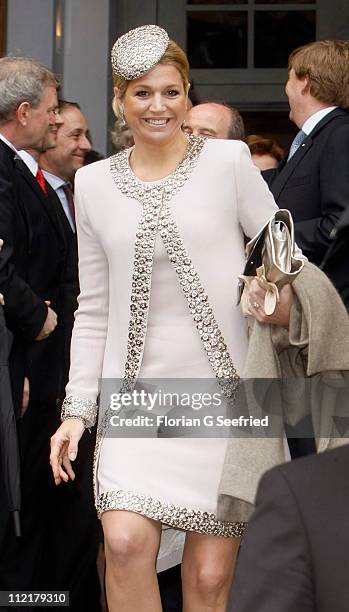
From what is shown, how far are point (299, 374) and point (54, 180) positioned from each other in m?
3.00

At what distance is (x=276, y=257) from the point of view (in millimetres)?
3441

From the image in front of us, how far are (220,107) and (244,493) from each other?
2515 millimetres

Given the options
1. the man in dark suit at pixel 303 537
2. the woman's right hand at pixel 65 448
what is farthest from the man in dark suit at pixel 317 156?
the man in dark suit at pixel 303 537

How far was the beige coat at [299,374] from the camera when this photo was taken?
3408mm

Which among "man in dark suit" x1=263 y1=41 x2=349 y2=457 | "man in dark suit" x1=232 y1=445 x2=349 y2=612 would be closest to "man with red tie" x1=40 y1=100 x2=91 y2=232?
"man in dark suit" x1=263 y1=41 x2=349 y2=457

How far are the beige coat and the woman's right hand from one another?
20.2 inches

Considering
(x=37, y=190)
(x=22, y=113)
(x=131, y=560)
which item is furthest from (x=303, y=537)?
→ (x=22, y=113)

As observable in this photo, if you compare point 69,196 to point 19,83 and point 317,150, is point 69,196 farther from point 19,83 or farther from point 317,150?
point 317,150

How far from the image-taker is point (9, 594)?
523 cm

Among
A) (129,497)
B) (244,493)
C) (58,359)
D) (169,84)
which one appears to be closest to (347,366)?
(244,493)

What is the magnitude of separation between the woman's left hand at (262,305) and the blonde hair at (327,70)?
148 cm

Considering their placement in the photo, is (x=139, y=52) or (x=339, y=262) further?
(x=339, y=262)

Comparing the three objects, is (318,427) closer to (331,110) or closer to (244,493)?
(244,493)

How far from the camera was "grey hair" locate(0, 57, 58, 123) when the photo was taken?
557cm
